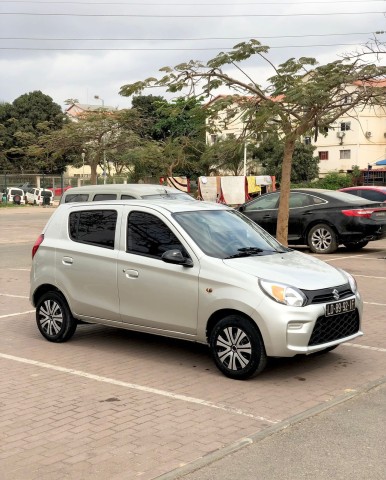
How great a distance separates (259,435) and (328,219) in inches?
450

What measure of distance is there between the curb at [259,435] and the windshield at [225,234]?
5.63ft

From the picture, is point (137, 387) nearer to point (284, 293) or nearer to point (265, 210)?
point (284, 293)

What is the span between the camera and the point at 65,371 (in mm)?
6672

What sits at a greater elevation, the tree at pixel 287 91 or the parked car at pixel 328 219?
the tree at pixel 287 91

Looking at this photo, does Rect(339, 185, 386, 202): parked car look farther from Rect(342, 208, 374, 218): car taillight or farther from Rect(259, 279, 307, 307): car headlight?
Rect(259, 279, 307, 307): car headlight

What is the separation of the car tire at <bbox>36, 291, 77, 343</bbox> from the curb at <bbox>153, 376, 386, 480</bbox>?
3.25m

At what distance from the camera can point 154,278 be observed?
269 inches

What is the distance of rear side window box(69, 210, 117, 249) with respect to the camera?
7.43 m

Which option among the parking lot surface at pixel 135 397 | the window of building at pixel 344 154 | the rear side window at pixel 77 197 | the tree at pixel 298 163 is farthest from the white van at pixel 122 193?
the window of building at pixel 344 154

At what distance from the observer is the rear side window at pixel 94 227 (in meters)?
7.43

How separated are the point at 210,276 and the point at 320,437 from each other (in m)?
2.03

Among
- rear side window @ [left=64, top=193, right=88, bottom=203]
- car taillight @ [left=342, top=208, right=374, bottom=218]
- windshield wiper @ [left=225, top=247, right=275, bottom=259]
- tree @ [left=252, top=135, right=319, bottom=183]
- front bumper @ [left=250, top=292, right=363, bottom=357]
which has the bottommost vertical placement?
front bumper @ [left=250, top=292, right=363, bottom=357]

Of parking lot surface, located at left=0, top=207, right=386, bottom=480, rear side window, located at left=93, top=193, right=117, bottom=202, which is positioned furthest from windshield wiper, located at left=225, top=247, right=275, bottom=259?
rear side window, located at left=93, top=193, right=117, bottom=202

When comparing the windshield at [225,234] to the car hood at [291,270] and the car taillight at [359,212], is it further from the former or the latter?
the car taillight at [359,212]
